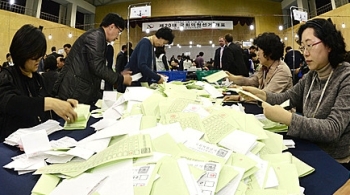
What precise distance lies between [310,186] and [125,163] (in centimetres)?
42

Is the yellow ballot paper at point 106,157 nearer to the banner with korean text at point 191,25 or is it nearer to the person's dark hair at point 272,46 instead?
the person's dark hair at point 272,46

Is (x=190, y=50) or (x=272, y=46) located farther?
(x=190, y=50)

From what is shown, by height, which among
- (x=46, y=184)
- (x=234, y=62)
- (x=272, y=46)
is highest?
(x=234, y=62)

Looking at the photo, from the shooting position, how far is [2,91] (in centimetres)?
117

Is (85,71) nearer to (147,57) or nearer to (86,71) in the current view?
(86,71)

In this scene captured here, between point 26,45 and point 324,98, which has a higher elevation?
point 26,45


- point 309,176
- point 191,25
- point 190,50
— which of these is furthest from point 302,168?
point 190,50

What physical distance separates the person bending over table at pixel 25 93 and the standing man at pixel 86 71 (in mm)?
446

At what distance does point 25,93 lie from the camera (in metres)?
1.29

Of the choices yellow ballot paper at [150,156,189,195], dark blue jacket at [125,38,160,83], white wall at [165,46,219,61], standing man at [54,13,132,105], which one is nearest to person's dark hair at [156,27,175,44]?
dark blue jacket at [125,38,160,83]

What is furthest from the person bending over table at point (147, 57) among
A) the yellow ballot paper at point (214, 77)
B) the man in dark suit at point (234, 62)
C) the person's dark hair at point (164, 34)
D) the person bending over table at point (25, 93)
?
the man in dark suit at point (234, 62)

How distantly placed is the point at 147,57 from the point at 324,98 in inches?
71.7

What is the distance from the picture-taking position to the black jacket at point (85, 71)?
1.84 metres

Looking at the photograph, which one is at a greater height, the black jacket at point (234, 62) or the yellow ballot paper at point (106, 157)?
the black jacket at point (234, 62)
